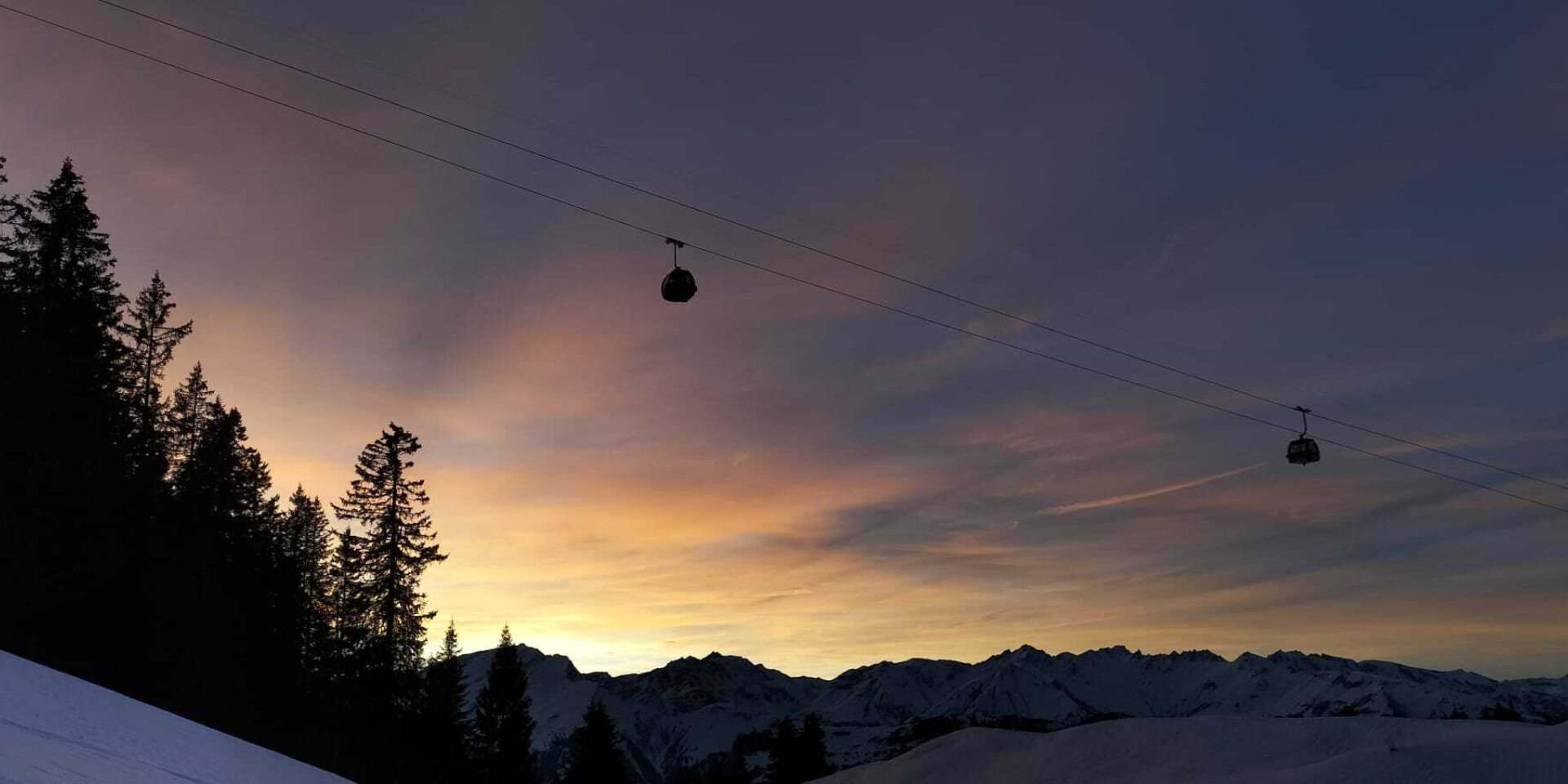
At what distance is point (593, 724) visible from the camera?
77625mm

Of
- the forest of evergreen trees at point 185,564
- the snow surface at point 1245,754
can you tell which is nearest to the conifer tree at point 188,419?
the forest of evergreen trees at point 185,564

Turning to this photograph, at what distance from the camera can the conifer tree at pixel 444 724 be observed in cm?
5606

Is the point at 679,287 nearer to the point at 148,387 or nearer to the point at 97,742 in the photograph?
the point at 97,742

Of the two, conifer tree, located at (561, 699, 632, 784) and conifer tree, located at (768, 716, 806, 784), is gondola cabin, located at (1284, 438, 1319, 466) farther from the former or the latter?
conifer tree, located at (768, 716, 806, 784)

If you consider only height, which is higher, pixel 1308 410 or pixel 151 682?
pixel 1308 410

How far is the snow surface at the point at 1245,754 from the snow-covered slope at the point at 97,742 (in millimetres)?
25297

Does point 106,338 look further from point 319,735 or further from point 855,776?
point 855,776

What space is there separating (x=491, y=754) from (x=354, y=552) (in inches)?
861

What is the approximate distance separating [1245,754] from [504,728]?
2059 inches

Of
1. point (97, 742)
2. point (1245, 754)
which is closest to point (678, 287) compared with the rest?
point (97, 742)

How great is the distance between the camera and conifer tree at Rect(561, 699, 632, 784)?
76.1 m

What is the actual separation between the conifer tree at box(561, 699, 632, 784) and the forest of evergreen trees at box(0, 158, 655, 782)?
8964 millimetres

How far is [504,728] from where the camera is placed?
6819 centimetres

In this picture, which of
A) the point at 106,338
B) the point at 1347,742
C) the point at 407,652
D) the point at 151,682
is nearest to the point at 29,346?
the point at 106,338
